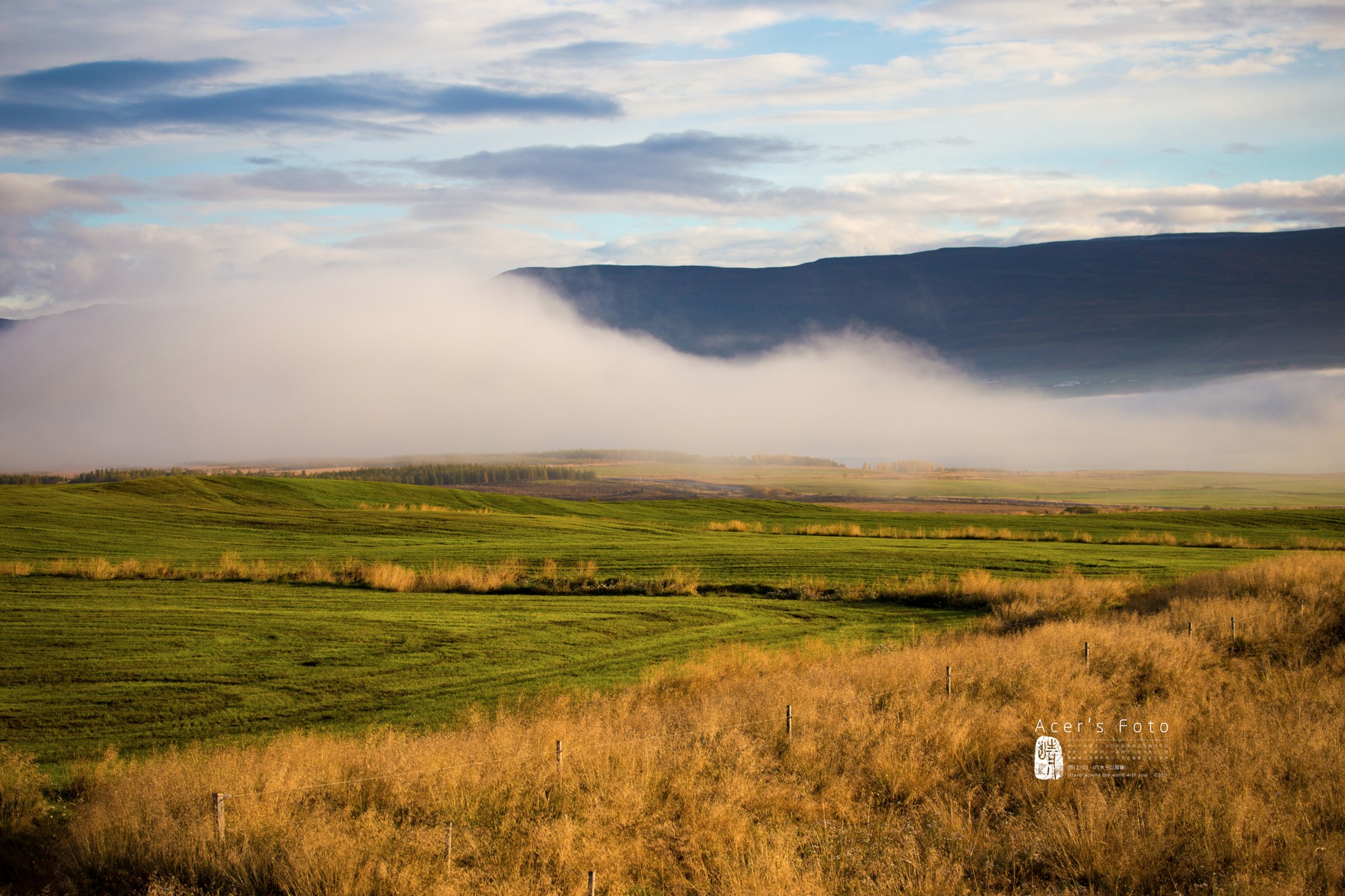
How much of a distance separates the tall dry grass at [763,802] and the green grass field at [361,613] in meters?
3.15

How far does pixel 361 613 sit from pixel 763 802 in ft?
60.9

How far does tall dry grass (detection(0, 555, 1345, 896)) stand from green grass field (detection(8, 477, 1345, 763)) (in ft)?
10.3

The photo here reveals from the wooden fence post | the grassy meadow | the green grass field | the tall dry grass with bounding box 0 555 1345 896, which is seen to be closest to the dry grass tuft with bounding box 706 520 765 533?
the green grass field

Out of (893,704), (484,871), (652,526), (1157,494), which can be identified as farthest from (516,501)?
(1157,494)

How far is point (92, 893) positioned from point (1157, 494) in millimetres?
166575

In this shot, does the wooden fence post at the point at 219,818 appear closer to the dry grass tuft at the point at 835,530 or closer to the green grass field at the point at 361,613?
the green grass field at the point at 361,613

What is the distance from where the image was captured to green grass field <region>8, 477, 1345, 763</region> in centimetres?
1930

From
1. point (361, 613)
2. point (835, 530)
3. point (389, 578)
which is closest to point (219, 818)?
point (361, 613)

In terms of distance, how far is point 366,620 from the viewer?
27.6 meters

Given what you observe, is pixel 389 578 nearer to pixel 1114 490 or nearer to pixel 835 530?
pixel 835 530

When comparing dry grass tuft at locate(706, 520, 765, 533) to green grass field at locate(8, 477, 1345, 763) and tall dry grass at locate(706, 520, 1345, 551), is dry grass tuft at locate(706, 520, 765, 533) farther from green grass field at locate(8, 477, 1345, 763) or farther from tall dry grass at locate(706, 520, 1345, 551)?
green grass field at locate(8, 477, 1345, 763)

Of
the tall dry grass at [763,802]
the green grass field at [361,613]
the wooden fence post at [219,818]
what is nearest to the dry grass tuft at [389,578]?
the green grass field at [361,613]

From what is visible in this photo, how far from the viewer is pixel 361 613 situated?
94.0 feet

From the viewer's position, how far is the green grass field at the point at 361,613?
19297 millimetres
